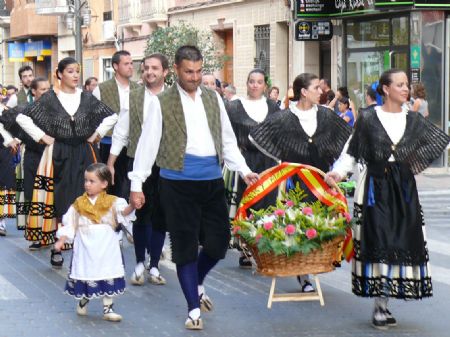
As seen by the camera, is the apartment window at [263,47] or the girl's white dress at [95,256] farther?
the apartment window at [263,47]

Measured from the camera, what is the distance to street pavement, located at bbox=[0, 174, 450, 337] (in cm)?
835

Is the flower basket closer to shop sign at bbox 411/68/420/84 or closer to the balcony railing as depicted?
shop sign at bbox 411/68/420/84

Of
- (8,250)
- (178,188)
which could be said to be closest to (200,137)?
(178,188)

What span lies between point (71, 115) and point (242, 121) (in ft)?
5.29

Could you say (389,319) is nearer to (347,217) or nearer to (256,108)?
(347,217)

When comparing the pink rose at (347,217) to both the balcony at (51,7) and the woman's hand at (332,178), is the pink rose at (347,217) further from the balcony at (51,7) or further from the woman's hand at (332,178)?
the balcony at (51,7)

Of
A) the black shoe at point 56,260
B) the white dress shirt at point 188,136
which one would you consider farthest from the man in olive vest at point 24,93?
the white dress shirt at point 188,136

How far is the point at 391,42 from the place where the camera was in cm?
2339

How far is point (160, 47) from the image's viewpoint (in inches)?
1190

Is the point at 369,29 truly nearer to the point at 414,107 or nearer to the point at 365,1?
the point at 365,1

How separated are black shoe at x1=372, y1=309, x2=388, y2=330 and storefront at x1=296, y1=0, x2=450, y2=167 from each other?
1404 centimetres

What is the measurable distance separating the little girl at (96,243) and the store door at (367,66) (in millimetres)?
14348

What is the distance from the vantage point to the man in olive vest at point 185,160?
8422 millimetres

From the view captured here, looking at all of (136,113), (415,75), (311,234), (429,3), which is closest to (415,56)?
(415,75)
